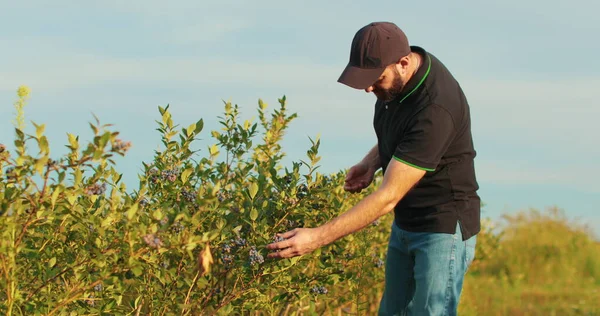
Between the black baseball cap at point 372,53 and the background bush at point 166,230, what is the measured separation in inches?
22.1

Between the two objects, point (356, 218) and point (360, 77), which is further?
point (360, 77)

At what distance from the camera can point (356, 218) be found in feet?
11.0

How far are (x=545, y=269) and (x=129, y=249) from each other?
8.82m

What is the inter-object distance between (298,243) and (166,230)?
562mm

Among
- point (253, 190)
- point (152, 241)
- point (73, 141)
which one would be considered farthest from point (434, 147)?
point (73, 141)

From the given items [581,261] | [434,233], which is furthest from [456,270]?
[581,261]

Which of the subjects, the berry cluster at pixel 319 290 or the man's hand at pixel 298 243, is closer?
the man's hand at pixel 298 243

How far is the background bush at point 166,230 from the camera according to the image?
2.97 m

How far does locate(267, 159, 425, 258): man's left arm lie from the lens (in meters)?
3.25

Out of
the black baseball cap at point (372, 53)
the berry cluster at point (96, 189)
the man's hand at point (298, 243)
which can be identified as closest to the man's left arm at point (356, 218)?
the man's hand at point (298, 243)

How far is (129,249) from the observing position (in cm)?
300

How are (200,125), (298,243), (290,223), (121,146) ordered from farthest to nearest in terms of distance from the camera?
(290,223), (200,125), (298,243), (121,146)

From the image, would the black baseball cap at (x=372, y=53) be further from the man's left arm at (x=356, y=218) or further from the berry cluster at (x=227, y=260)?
the berry cluster at (x=227, y=260)

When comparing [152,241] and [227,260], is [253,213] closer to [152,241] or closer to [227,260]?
[227,260]
